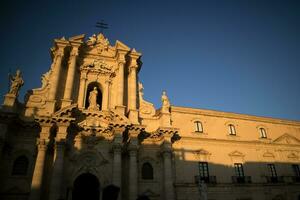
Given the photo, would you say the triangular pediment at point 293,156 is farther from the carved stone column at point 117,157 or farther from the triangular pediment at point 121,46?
the triangular pediment at point 121,46

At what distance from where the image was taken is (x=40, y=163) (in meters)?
21.7

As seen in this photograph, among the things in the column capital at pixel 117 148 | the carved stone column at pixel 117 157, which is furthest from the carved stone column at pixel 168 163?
the column capital at pixel 117 148

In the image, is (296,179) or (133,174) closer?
(133,174)

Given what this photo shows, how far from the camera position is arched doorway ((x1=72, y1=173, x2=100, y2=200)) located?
2448 centimetres

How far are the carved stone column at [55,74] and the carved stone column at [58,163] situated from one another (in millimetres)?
2202

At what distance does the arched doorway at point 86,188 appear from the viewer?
24.5 metres

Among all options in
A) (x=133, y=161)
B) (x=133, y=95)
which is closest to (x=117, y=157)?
(x=133, y=161)

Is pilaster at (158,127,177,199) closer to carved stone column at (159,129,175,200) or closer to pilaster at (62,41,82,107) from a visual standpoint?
carved stone column at (159,129,175,200)

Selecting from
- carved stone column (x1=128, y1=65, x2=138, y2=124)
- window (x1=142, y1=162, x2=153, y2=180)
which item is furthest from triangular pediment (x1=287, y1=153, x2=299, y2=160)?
carved stone column (x1=128, y1=65, x2=138, y2=124)

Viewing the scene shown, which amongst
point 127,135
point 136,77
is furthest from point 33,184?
point 136,77

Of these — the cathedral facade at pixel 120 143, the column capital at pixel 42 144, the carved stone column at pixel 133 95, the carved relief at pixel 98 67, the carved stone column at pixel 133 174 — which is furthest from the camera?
the carved relief at pixel 98 67

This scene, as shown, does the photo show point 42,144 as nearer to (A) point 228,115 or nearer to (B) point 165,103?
(B) point 165,103

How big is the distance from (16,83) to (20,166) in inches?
282

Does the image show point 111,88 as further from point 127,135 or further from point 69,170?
point 69,170
